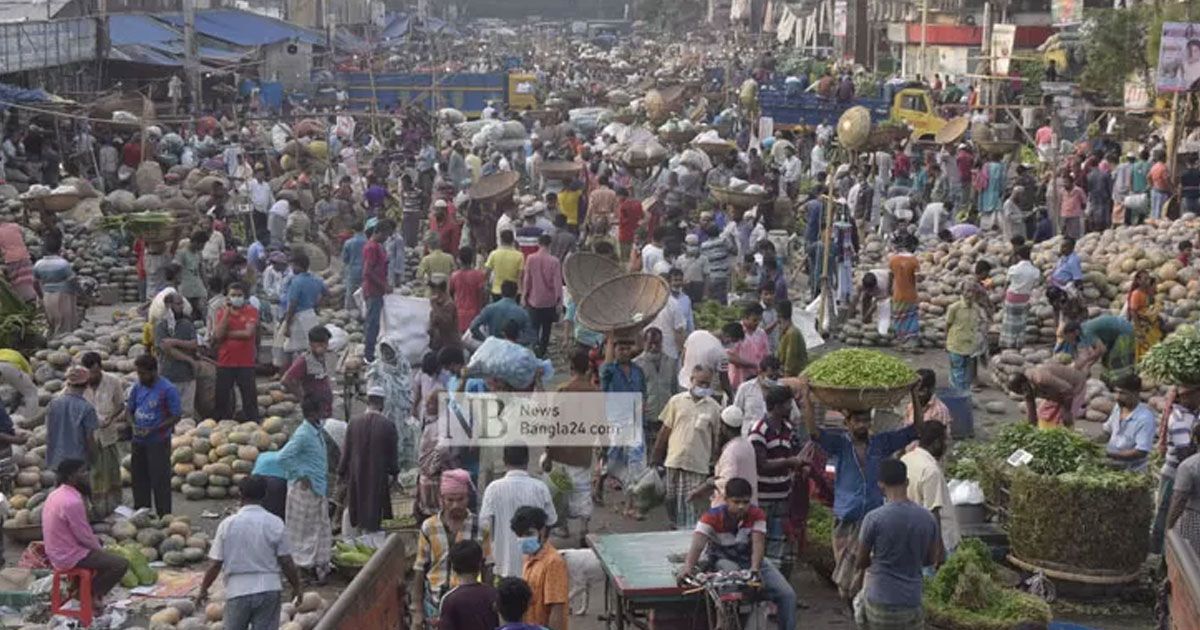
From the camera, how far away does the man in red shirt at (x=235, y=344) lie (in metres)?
13.8

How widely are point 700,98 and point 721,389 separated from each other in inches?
1193

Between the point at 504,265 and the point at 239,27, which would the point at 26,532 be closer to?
the point at 504,265

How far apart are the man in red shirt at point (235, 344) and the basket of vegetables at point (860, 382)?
489 centimetres

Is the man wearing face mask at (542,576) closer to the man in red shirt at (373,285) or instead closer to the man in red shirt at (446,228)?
the man in red shirt at (373,285)

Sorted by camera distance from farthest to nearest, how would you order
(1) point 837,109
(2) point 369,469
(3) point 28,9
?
(3) point 28,9 < (1) point 837,109 < (2) point 369,469

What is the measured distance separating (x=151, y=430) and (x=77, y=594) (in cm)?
216

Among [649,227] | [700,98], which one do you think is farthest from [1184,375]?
[700,98]

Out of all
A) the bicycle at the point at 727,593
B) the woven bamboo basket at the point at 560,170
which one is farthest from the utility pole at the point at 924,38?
the bicycle at the point at 727,593

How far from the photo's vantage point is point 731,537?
8539mm

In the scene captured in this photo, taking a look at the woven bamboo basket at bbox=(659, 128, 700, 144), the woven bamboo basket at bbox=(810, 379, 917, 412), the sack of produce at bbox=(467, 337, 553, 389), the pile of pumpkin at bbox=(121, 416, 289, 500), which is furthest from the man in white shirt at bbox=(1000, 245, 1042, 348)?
the woven bamboo basket at bbox=(659, 128, 700, 144)

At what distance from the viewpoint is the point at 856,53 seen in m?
59.0

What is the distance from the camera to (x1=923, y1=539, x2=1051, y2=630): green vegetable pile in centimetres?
960

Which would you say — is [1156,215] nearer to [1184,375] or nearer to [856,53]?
[1184,375]

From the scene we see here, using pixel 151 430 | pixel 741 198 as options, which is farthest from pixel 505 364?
pixel 741 198
